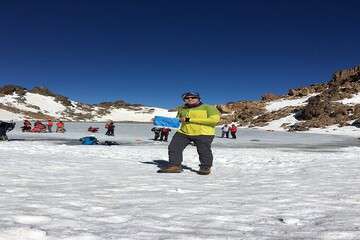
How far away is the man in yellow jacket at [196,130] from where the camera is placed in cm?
1105

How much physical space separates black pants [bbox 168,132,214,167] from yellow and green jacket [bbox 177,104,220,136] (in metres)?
0.12

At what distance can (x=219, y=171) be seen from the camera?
475 inches

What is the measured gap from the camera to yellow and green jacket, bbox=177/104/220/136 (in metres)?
11.0

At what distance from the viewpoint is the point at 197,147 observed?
11.2 meters

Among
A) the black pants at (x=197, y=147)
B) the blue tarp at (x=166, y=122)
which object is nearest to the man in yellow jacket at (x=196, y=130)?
the black pants at (x=197, y=147)

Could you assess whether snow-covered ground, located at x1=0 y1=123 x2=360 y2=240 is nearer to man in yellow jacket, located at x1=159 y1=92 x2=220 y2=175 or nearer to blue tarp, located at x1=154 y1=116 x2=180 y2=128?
man in yellow jacket, located at x1=159 y1=92 x2=220 y2=175

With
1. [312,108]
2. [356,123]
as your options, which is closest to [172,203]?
[356,123]

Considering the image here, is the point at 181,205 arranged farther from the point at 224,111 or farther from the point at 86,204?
the point at 224,111

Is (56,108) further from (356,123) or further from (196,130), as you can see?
(196,130)

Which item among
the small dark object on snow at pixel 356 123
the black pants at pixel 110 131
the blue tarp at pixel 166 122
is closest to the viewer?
the blue tarp at pixel 166 122

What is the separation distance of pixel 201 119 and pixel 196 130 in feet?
0.95

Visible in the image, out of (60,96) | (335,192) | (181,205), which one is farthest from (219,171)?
(60,96)

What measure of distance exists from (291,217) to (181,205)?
58.2 inches

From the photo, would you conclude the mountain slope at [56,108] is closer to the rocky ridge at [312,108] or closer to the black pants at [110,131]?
the rocky ridge at [312,108]
